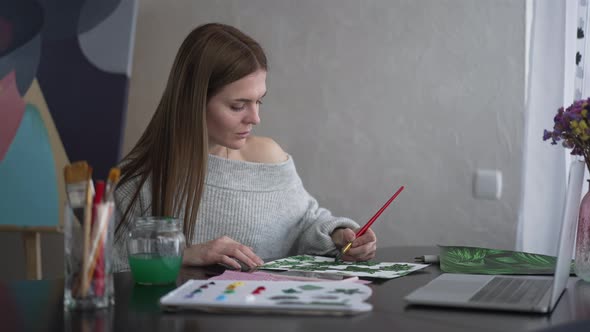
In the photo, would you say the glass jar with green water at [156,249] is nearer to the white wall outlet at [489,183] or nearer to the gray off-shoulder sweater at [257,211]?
the gray off-shoulder sweater at [257,211]

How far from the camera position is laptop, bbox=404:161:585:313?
37.2 inches

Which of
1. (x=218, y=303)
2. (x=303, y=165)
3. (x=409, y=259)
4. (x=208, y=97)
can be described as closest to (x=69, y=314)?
(x=218, y=303)

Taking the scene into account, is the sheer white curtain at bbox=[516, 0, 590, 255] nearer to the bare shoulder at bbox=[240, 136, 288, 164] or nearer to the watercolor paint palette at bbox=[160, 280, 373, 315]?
the bare shoulder at bbox=[240, 136, 288, 164]

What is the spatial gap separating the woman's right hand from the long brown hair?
261mm

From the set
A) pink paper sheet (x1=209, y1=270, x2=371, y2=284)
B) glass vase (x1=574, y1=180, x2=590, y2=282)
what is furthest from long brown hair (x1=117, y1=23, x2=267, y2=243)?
glass vase (x1=574, y1=180, x2=590, y2=282)

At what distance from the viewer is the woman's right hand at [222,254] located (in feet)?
4.25

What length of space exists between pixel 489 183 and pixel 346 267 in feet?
3.71

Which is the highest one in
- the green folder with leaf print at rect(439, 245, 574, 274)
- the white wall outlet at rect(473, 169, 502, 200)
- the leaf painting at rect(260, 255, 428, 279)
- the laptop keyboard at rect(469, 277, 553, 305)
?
the white wall outlet at rect(473, 169, 502, 200)

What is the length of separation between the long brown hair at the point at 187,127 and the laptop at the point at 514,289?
25.9 inches

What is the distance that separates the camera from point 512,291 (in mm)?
1048

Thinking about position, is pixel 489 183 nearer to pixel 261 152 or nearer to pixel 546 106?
pixel 546 106

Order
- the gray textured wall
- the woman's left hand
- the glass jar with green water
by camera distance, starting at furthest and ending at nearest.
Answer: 1. the gray textured wall
2. the woman's left hand
3. the glass jar with green water

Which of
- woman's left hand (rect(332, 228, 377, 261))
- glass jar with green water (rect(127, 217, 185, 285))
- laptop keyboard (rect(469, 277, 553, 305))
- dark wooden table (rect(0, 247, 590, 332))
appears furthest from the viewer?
woman's left hand (rect(332, 228, 377, 261))

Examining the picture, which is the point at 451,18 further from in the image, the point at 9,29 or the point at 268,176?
the point at 9,29
